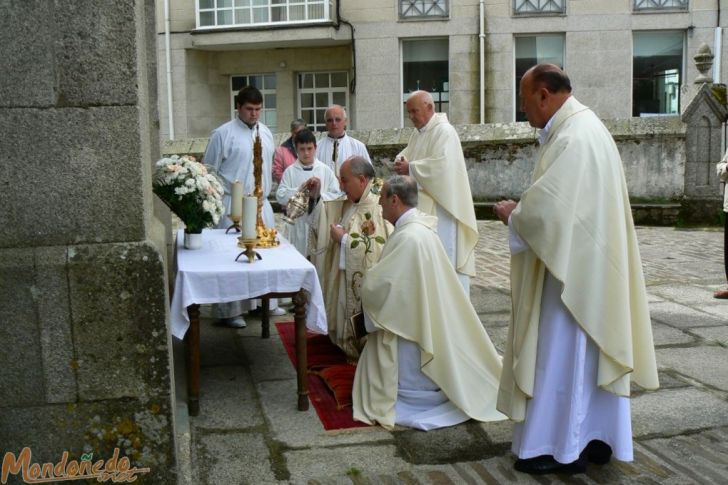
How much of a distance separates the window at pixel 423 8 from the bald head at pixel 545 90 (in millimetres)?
20201

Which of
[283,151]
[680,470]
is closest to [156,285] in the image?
[680,470]

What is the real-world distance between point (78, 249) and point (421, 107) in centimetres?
384

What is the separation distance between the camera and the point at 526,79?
423cm

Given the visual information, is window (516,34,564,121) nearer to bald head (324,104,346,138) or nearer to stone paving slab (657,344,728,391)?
bald head (324,104,346,138)

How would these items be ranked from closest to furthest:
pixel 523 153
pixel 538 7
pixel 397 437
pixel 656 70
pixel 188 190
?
1. pixel 397 437
2. pixel 188 190
3. pixel 523 153
4. pixel 538 7
5. pixel 656 70

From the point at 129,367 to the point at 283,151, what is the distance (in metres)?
5.76

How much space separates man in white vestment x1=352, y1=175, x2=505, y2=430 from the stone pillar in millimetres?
1543

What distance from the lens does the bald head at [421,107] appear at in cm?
689

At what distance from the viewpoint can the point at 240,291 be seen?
4969 mm

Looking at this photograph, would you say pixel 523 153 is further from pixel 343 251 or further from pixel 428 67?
pixel 428 67

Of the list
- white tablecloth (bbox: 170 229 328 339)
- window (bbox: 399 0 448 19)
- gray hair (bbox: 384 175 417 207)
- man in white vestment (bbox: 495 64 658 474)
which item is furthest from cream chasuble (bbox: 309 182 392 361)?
window (bbox: 399 0 448 19)

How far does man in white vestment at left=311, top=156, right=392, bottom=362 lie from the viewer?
6008mm

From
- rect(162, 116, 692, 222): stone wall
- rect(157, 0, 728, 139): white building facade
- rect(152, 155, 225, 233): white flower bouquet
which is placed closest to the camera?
rect(152, 155, 225, 233): white flower bouquet

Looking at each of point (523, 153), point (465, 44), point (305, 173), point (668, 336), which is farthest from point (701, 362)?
point (465, 44)
